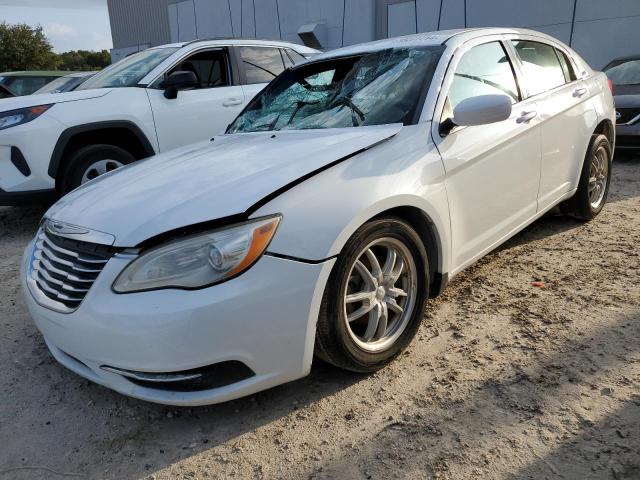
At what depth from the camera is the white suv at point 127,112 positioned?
4.87m

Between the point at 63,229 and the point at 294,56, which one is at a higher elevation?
Result: the point at 294,56

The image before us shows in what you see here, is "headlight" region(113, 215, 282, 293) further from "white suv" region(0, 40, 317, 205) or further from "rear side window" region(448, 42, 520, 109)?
"white suv" region(0, 40, 317, 205)

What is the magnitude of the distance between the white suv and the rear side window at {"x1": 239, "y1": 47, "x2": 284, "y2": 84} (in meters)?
0.01

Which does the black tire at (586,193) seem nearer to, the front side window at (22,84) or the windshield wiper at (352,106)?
the windshield wiper at (352,106)

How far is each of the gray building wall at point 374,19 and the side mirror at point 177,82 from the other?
11.6 m

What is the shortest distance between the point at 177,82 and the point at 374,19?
14230mm

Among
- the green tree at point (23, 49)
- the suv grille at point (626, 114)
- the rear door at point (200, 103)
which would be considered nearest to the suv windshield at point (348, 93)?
the rear door at point (200, 103)

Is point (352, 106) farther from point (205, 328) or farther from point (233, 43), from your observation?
point (233, 43)

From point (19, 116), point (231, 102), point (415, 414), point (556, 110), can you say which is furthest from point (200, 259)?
point (231, 102)

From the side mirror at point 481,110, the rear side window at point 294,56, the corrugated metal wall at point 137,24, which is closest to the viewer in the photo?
the side mirror at point 481,110

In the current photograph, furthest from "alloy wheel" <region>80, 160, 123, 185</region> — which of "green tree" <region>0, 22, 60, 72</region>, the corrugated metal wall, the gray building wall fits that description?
"green tree" <region>0, 22, 60, 72</region>

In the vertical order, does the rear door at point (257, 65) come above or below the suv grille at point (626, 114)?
above

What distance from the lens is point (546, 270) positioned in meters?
3.68

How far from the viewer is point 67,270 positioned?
2322 millimetres
